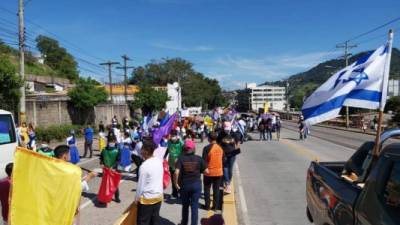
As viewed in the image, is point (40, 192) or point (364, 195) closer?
point (364, 195)

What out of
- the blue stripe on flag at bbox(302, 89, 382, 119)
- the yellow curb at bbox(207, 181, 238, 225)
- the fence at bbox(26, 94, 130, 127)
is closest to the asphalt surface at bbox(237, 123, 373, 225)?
the yellow curb at bbox(207, 181, 238, 225)

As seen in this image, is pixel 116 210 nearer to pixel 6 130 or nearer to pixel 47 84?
pixel 6 130

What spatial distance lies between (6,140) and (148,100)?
56.2 metres

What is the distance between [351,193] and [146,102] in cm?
6491

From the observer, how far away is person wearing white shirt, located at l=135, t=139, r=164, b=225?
20.6ft

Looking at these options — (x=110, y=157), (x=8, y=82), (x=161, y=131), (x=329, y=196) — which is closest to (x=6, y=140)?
(x=110, y=157)

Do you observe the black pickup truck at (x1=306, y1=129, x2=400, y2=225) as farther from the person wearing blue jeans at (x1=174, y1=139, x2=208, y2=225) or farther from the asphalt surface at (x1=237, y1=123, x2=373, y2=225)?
the asphalt surface at (x1=237, y1=123, x2=373, y2=225)

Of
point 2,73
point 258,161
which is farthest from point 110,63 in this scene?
point 258,161

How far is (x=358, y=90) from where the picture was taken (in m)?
6.78

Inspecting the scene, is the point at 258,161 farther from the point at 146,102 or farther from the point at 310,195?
the point at 146,102

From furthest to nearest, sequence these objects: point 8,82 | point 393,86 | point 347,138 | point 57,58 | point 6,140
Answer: point 57,58 → point 393,86 → point 347,138 → point 8,82 → point 6,140

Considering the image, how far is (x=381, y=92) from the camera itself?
258 inches

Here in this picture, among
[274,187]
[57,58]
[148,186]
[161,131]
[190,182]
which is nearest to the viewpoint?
[148,186]

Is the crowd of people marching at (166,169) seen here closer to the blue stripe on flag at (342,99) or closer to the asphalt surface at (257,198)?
the asphalt surface at (257,198)
